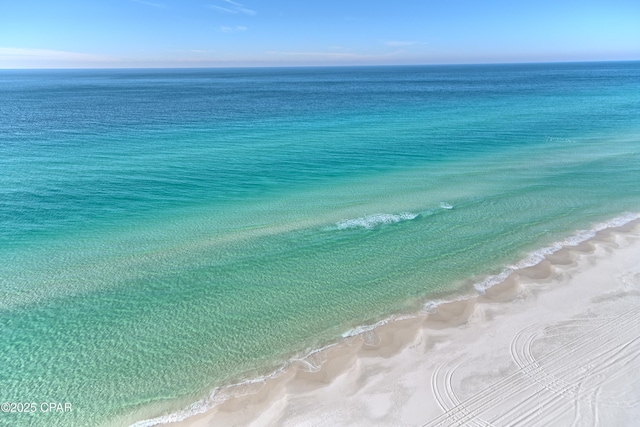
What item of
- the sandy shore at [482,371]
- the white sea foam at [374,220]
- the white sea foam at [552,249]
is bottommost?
the sandy shore at [482,371]

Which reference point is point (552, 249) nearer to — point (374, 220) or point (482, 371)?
point (374, 220)

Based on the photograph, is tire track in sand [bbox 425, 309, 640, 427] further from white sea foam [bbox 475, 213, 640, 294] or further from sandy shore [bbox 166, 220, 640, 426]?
white sea foam [bbox 475, 213, 640, 294]

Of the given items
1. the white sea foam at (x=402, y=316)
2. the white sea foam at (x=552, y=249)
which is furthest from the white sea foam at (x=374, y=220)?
the white sea foam at (x=552, y=249)

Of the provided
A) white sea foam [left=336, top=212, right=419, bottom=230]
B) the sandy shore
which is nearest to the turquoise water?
white sea foam [left=336, top=212, right=419, bottom=230]

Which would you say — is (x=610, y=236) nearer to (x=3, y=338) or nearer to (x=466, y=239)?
(x=466, y=239)

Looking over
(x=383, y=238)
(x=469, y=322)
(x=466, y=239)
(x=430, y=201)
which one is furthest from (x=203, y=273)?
(x=430, y=201)

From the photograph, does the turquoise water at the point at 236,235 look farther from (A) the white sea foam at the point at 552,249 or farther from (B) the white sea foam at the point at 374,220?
(A) the white sea foam at the point at 552,249
